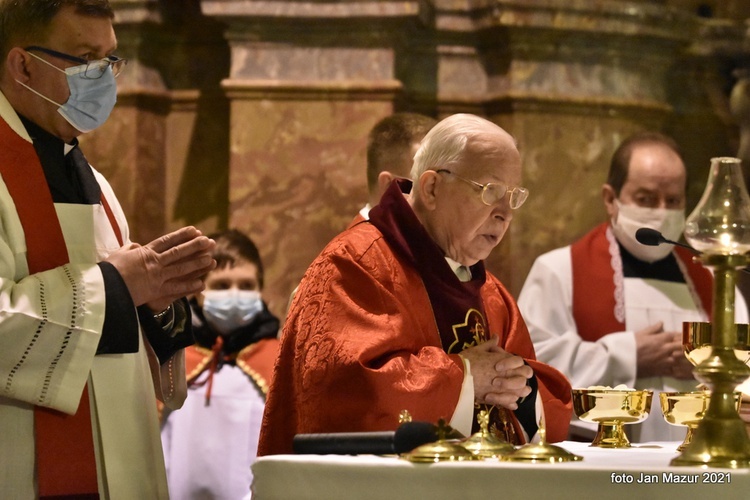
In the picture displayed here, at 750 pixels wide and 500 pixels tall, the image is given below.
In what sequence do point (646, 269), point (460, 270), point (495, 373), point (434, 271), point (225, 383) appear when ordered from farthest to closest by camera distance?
point (646, 269) < point (225, 383) < point (460, 270) < point (434, 271) < point (495, 373)

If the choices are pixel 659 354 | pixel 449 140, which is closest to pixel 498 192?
pixel 449 140

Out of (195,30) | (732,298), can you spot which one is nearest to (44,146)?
(732,298)

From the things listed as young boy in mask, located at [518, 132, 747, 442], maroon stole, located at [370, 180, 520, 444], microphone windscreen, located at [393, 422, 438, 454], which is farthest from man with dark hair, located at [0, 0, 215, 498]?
young boy in mask, located at [518, 132, 747, 442]

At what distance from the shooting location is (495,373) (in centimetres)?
402

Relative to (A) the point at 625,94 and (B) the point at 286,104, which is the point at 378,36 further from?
(A) the point at 625,94

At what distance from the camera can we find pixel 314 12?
276 inches

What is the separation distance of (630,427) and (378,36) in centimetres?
242

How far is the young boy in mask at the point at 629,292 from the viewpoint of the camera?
604 cm

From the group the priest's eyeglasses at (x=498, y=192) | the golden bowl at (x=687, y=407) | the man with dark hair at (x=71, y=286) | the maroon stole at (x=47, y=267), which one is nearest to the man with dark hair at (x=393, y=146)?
the priest's eyeglasses at (x=498, y=192)

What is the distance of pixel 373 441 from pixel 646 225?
132 inches

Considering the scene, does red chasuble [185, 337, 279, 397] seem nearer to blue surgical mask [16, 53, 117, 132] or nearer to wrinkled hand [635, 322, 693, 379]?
wrinkled hand [635, 322, 693, 379]

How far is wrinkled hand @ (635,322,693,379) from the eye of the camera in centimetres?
599

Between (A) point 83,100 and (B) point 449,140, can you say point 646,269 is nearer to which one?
(B) point 449,140

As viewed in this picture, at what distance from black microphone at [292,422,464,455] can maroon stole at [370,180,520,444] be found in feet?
3.23
